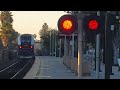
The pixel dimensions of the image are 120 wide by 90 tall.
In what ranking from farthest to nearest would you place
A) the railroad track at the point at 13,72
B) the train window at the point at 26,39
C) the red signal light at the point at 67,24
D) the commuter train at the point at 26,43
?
the commuter train at the point at 26,43 → the train window at the point at 26,39 → the railroad track at the point at 13,72 → the red signal light at the point at 67,24

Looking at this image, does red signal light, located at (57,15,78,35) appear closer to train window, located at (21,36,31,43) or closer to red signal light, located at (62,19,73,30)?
red signal light, located at (62,19,73,30)

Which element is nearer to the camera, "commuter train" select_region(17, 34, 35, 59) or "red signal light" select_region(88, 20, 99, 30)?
"red signal light" select_region(88, 20, 99, 30)

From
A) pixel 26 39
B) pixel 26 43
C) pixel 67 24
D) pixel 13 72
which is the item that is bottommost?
pixel 13 72

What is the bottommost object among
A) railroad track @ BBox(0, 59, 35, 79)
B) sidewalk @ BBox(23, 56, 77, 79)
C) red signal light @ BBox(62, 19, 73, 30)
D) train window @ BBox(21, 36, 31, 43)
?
railroad track @ BBox(0, 59, 35, 79)

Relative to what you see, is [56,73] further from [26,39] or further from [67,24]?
[26,39]

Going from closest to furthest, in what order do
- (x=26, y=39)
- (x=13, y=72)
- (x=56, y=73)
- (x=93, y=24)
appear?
(x=93, y=24), (x=56, y=73), (x=13, y=72), (x=26, y=39)

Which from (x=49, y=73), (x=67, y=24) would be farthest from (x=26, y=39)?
(x=67, y=24)

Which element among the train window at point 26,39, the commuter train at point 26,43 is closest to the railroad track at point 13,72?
the train window at point 26,39

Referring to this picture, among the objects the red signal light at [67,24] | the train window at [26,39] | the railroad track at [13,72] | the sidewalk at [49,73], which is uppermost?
the train window at [26,39]

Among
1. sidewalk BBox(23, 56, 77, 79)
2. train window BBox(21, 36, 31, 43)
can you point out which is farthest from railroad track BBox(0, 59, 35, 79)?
train window BBox(21, 36, 31, 43)

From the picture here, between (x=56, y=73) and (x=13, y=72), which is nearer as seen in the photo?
(x=56, y=73)

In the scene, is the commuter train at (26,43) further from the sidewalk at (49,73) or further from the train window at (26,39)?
the sidewalk at (49,73)
